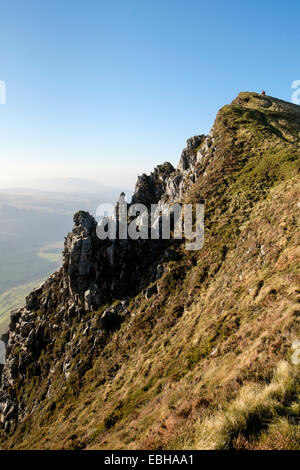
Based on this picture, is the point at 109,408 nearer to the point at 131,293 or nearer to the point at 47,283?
the point at 131,293

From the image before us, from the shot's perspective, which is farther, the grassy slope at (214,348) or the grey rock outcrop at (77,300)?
the grey rock outcrop at (77,300)

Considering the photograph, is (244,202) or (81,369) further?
(244,202)

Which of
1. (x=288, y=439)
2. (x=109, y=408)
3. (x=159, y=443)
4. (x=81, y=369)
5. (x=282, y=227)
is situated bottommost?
(x=81, y=369)

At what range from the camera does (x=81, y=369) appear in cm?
3064

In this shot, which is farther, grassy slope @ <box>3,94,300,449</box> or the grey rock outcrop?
the grey rock outcrop

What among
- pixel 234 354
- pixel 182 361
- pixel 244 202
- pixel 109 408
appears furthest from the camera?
pixel 244 202

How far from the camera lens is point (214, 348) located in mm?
16109

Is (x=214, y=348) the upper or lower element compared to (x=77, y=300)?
upper

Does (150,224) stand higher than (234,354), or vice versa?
(150,224)

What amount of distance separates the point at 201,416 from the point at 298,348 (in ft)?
17.2

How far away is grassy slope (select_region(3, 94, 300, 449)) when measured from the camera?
309 inches

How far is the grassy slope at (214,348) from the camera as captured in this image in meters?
7.84

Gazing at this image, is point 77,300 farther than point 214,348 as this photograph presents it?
Yes

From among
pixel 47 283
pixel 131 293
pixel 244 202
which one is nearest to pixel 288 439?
pixel 131 293
